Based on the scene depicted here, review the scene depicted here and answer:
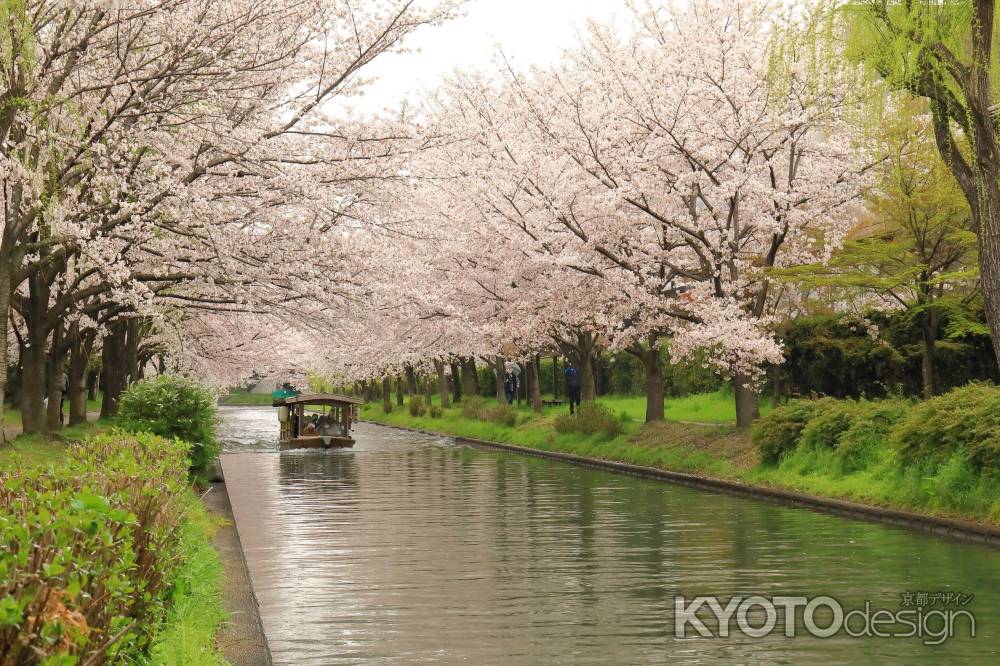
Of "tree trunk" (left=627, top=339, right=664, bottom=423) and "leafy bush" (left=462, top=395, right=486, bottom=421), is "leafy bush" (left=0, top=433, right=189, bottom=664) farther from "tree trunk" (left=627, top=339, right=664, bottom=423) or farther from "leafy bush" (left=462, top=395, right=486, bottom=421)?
"leafy bush" (left=462, top=395, right=486, bottom=421)

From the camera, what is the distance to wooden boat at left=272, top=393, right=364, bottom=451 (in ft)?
146

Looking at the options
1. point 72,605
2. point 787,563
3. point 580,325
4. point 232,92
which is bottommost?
point 787,563

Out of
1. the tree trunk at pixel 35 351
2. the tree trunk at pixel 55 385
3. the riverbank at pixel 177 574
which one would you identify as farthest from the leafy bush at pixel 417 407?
the riverbank at pixel 177 574

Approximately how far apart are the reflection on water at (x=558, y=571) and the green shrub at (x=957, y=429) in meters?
1.65

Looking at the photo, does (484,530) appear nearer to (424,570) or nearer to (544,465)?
(424,570)

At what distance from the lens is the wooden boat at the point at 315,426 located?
4441 cm

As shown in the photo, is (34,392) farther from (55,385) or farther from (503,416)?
(503,416)

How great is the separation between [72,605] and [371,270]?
22975 mm

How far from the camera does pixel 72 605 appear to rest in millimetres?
4949

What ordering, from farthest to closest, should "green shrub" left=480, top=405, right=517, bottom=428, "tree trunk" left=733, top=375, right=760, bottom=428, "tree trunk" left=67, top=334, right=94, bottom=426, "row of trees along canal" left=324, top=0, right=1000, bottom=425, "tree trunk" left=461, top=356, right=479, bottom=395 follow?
"tree trunk" left=461, top=356, right=479, bottom=395 < "green shrub" left=480, top=405, right=517, bottom=428 < "tree trunk" left=67, top=334, right=94, bottom=426 < "tree trunk" left=733, top=375, right=760, bottom=428 < "row of trees along canal" left=324, top=0, right=1000, bottom=425

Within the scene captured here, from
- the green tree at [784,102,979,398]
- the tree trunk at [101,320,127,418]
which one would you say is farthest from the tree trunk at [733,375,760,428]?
the tree trunk at [101,320,127,418]

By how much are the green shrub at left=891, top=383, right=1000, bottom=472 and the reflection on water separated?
5.40ft

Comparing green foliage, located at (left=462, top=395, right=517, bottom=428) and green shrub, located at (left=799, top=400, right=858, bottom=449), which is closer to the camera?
green shrub, located at (left=799, top=400, right=858, bottom=449)

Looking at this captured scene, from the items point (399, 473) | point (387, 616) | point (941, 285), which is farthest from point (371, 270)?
point (387, 616)
